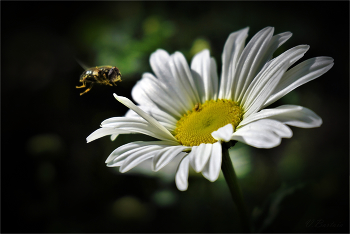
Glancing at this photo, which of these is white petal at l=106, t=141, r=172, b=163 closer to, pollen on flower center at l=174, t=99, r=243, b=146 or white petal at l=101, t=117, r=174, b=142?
white petal at l=101, t=117, r=174, b=142

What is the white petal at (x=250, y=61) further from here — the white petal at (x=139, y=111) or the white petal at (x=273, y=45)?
the white petal at (x=139, y=111)

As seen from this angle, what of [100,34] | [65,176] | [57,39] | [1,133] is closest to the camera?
[65,176]

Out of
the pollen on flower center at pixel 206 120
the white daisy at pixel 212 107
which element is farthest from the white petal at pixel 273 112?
the pollen on flower center at pixel 206 120

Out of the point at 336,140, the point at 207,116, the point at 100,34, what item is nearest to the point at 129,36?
the point at 100,34

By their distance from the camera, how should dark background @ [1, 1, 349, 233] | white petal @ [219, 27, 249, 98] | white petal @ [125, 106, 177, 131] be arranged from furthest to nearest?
dark background @ [1, 1, 349, 233]
white petal @ [125, 106, 177, 131]
white petal @ [219, 27, 249, 98]

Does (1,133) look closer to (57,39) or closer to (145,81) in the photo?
(57,39)

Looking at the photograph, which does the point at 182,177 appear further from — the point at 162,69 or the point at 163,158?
the point at 162,69

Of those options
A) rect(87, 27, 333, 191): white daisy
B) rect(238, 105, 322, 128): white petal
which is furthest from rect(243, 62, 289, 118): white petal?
rect(238, 105, 322, 128): white petal
